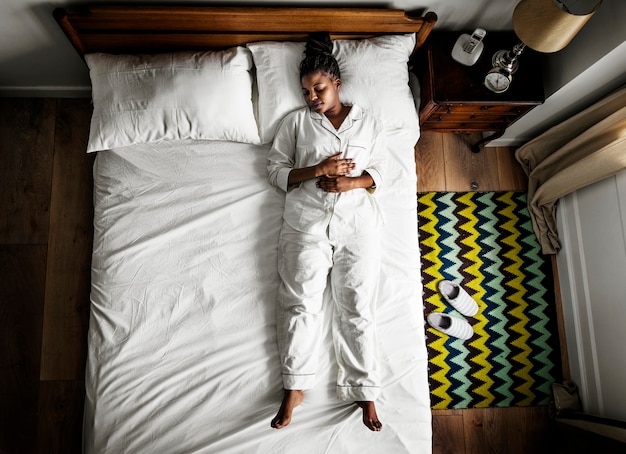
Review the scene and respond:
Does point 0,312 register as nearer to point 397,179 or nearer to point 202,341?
point 202,341

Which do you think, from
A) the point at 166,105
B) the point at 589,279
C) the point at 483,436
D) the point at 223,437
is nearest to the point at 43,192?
the point at 166,105

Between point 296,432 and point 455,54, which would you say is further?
point 455,54

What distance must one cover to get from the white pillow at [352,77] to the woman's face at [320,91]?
66mm

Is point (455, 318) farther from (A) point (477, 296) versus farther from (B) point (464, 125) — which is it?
A: (B) point (464, 125)

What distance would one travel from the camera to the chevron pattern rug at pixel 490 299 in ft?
6.59

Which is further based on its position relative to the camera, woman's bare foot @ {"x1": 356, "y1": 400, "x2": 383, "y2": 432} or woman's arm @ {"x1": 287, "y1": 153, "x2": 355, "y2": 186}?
woman's arm @ {"x1": 287, "y1": 153, "x2": 355, "y2": 186}

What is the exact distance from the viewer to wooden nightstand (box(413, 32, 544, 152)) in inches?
69.3

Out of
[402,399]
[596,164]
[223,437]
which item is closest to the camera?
[223,437]

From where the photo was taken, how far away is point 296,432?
4.87 feet

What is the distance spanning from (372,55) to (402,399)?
133cm

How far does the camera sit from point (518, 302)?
2.09 metres

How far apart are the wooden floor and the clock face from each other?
1.74ft

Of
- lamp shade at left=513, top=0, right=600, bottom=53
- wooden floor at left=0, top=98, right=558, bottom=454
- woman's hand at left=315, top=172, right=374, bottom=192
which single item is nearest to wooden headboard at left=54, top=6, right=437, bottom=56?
lamp shade at left=513, top=0, right=600, bottom=53

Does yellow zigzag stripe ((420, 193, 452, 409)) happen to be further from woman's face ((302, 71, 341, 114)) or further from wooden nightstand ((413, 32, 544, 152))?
woman's face ((302, 71, 341, 114))
